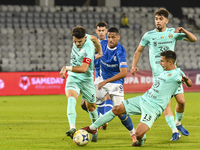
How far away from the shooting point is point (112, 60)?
21.5 ft

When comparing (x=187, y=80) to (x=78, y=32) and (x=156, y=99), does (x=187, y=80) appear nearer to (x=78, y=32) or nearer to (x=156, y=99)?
(x=156, y=99)

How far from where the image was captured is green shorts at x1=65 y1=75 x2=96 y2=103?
6.07 metres

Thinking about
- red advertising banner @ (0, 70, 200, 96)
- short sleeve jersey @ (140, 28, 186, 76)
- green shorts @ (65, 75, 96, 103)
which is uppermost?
short sleeve jersey @ (140, 28, 186, 76)

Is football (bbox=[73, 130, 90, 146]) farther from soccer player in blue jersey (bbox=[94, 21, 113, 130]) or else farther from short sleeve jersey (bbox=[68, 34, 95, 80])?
soccer player in blue jersey (bbox=[94, 21, 113, 130])

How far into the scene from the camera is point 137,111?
5.41 m

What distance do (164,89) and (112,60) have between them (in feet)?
4.92

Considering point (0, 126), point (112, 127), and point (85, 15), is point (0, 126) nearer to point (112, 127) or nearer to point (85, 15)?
point (112, 127)

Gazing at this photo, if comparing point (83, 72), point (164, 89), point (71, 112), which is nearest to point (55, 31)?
point (83, 72)

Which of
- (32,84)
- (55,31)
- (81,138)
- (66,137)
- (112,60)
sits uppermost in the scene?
(55,31)

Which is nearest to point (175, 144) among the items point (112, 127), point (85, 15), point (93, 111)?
point (93, 111)

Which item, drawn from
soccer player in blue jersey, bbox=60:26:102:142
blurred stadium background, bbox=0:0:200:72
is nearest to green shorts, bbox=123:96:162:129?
soccer player in blue jersey, bbox=60:26:102:142

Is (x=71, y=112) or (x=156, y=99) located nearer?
(x=156, y=99)

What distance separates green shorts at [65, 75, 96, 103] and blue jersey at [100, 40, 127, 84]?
1.74 ft

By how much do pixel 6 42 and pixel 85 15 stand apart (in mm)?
6159
